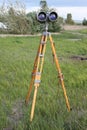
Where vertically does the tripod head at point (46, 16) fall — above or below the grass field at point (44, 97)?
above

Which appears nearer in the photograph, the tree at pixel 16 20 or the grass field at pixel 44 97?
the grass field at pixel 44 97

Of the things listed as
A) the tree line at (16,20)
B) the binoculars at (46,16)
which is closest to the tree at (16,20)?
the tree line at (16,20)

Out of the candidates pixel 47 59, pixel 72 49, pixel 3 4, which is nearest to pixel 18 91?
pixel 47 59

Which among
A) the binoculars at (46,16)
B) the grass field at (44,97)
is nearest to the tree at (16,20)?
the grass field at (44,97)

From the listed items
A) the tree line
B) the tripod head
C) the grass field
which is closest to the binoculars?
the tripod head

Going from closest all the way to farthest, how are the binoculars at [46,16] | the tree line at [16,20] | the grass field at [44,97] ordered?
the grass field at [44,97]
the binoculars at [46,16]
the tree line at [16,20]

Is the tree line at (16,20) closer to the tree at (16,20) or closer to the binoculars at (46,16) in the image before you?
the tree at (16,20)

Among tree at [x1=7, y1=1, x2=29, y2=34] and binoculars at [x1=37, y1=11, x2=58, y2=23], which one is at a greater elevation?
binoculars at [x1=37, y1=11, x2=58, y2=23]

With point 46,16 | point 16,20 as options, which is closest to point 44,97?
point 46,16

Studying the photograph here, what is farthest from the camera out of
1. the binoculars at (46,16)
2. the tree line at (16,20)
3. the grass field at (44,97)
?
the tree line at (16,20)

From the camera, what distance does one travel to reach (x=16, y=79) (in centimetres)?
773

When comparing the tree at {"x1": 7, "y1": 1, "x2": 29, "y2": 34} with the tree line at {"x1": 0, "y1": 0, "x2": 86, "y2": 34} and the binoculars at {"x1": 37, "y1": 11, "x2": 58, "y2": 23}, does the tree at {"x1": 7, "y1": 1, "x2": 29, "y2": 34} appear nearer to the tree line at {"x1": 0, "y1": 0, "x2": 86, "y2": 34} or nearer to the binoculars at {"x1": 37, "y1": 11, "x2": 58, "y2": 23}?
the tree line at {"x1": 0, "y1": 0, "x2": 86, "y2": 34}

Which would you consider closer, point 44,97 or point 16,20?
point 44,97

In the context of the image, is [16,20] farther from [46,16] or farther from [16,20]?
[46,16]
